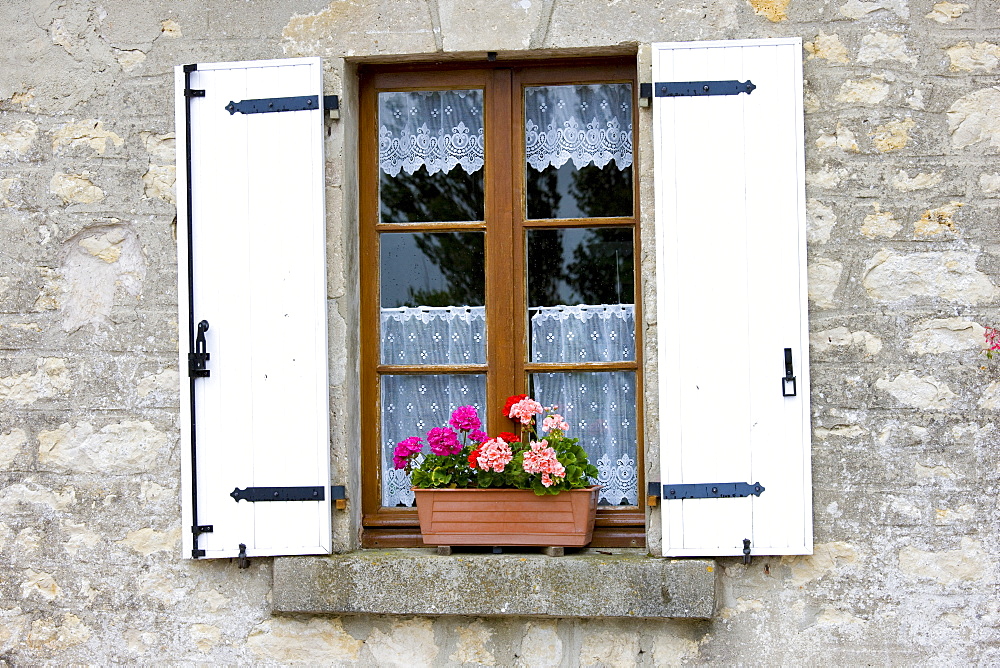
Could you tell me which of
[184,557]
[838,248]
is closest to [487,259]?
[838,248]

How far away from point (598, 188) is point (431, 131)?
0.59 meters

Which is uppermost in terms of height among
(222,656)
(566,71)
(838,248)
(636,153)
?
(566,71)

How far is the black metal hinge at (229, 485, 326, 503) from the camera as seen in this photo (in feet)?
11.2

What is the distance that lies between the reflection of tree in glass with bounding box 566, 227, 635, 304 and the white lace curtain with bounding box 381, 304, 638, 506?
0.04 m

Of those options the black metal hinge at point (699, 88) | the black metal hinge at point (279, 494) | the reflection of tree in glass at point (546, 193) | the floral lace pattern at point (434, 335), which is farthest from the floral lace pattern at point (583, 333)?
the black metal hinge at point (279, 494)

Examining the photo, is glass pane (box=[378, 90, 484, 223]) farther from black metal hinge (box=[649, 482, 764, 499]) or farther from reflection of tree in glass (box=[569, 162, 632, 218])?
black metal hinge (box=[649, 482, 764, 499])

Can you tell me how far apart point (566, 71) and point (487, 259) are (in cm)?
68

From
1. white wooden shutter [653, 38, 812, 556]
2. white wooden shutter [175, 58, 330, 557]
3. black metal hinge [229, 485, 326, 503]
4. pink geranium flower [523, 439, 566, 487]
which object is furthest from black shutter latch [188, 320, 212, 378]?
white wooden shutter [653, 38, 812, 556]

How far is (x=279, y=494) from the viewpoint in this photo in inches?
135

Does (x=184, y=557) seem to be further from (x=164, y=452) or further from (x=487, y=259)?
(x=487, y=259)

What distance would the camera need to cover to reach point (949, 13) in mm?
3428

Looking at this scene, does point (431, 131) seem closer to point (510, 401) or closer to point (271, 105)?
point (271, 105)

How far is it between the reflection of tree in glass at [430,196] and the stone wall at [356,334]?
19 centimetres

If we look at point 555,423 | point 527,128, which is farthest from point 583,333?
point 527,128
